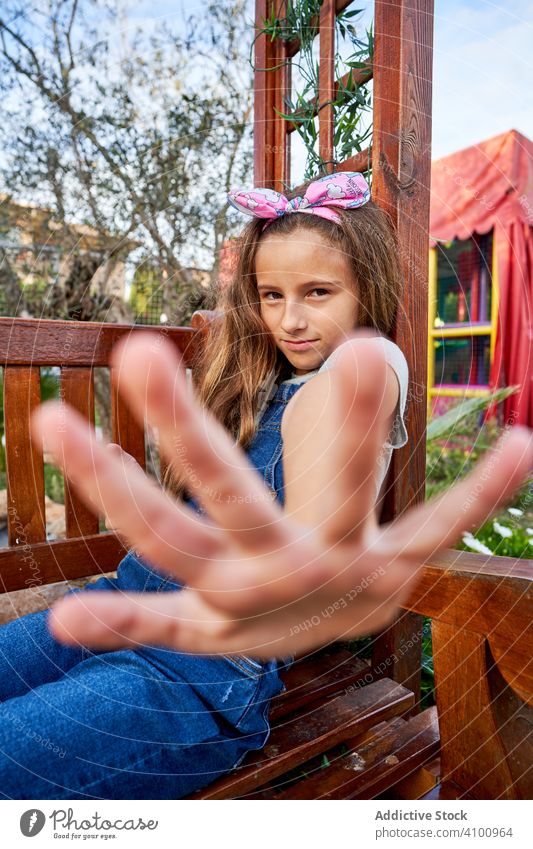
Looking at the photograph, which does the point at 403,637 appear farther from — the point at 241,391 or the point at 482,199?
the point at 482,199

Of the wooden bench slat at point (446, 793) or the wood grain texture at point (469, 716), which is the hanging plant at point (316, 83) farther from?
the wooden bench slat at point (446, 793)

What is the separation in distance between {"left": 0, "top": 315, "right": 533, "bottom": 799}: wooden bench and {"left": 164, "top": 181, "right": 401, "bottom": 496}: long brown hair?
151mm

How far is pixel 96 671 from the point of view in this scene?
1.57ft

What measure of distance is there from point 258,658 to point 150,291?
895 millimetres

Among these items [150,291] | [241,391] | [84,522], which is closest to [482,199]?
[150,291]

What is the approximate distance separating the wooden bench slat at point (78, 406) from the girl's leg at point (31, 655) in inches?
5.9

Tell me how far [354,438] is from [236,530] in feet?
0.35

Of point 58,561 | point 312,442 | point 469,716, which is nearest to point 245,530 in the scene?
point 312,442

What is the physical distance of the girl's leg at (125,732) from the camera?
1.39 ft

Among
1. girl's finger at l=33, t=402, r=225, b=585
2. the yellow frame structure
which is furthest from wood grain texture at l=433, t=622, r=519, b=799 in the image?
the yellow frame structure

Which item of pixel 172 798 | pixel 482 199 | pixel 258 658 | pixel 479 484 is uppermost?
pixel 482 199

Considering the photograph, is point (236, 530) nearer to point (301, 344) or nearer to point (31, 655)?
point (301, 344)

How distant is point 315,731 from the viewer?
552mm
